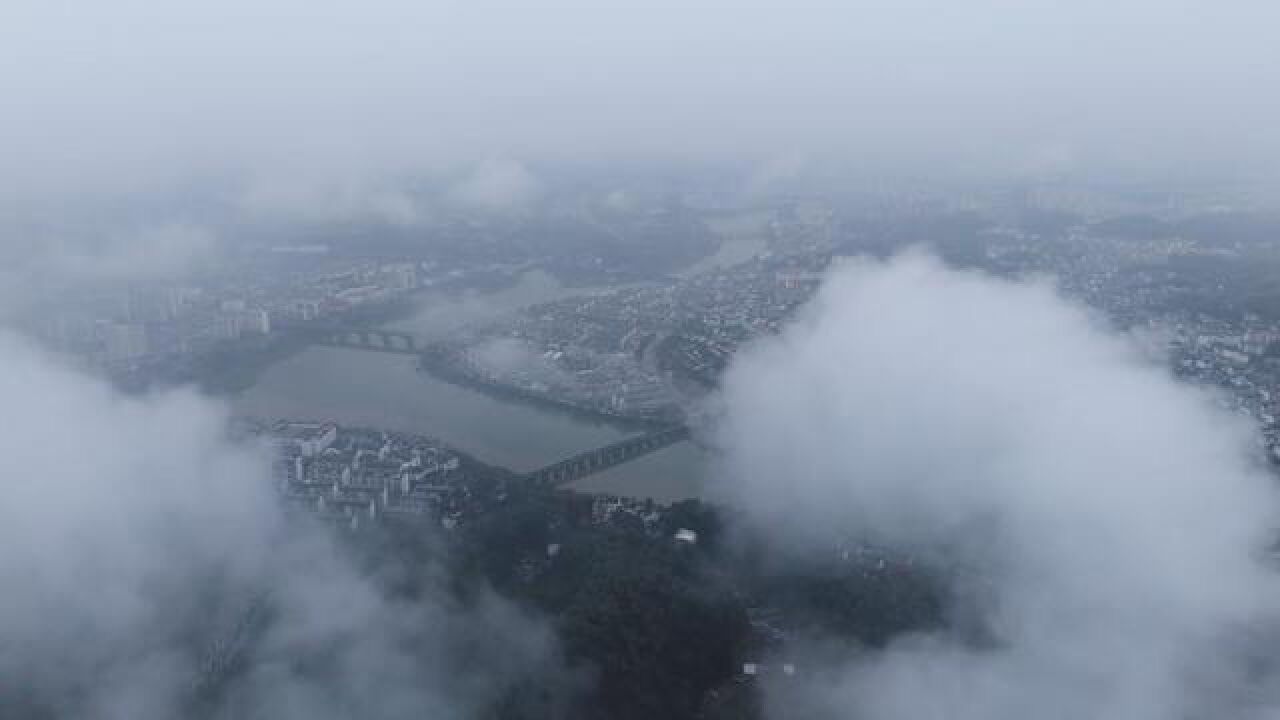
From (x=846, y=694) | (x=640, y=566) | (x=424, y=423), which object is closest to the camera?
(x=846, y=694)

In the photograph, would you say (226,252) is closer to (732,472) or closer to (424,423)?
(424,423)

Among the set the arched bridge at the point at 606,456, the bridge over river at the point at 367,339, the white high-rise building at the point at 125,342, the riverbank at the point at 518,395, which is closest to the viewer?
the arched bridge at the point at 606,456

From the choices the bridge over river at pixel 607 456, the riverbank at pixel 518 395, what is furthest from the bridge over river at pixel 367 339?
the bridge over river at pixel 607 456

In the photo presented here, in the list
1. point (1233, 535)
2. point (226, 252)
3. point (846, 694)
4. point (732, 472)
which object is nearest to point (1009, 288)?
point (732, 472)

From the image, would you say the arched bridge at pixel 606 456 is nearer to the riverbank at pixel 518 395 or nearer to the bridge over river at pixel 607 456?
the bridge over river at pixel 607 456

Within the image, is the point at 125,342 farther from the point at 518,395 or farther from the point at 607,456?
the point at 607,456

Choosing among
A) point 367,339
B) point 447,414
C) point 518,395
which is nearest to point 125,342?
point 367,339
